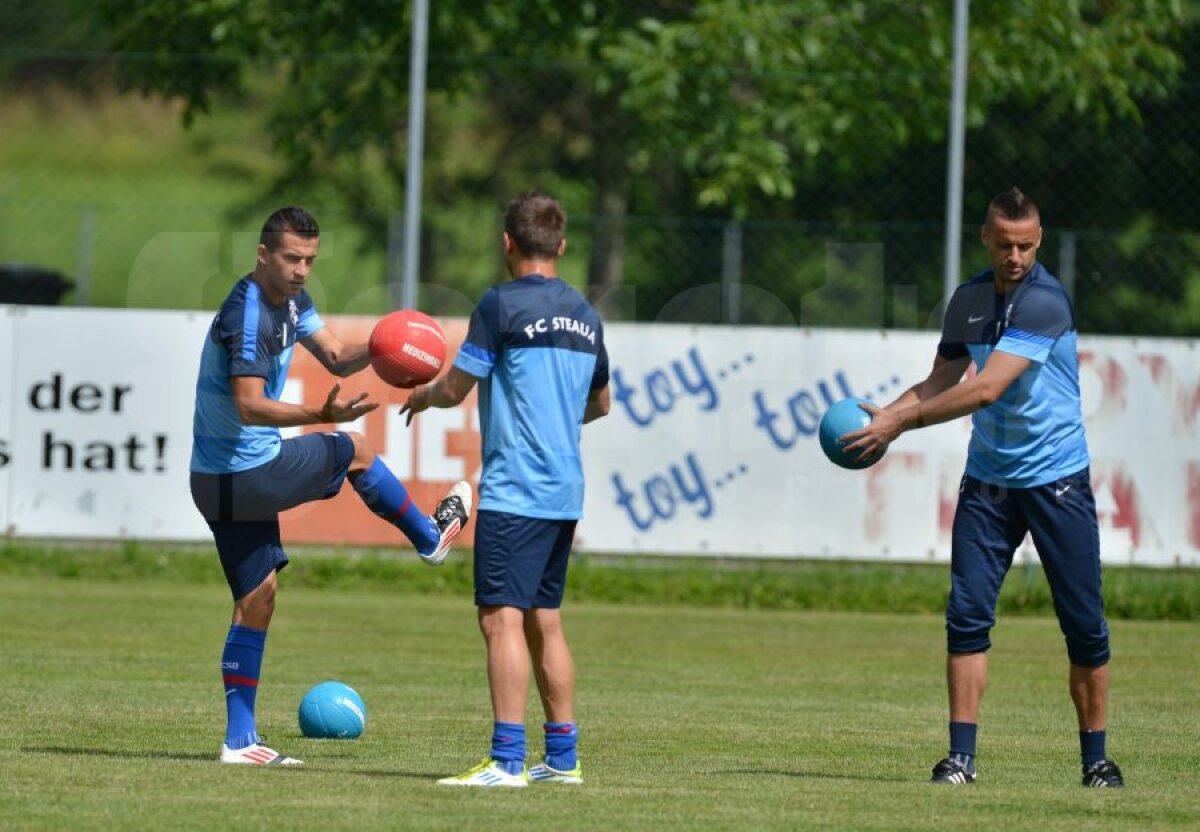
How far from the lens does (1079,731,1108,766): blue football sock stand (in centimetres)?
877

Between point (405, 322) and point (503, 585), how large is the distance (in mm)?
1600

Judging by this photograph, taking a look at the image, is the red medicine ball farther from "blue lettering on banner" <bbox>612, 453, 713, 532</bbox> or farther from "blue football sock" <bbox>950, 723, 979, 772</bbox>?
"blue lettering on banner" <bbox>612, 453, 713, 532</bbox>

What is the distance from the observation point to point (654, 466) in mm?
17328

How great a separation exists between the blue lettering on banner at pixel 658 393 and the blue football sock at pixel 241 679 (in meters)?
8.28

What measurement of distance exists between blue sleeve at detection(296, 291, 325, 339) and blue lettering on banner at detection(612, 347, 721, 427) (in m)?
7.82

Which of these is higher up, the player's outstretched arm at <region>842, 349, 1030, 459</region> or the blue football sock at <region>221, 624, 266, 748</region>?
the player's outstretched arm at <region>842, 349, 1030, 459</region>

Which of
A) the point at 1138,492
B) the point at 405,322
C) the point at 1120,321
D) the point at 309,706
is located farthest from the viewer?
the point at 1120,321

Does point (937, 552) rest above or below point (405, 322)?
below

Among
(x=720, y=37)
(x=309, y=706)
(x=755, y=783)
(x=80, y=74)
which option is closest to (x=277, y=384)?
(x=309, y=706)

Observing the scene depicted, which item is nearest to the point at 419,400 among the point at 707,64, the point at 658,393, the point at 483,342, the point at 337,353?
the point at 483,342

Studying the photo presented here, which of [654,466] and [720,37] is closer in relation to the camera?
[654,466]

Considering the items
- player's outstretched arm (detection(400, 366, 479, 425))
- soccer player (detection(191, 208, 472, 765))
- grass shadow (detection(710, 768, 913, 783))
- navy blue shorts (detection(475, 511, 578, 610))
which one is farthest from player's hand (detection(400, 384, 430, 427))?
grass shadow (detection(710, 768, 913, 783))

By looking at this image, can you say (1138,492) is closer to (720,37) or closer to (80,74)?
(720,37)

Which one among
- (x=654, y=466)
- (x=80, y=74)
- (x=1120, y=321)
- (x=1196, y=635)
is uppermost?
(x=80, y=74)
